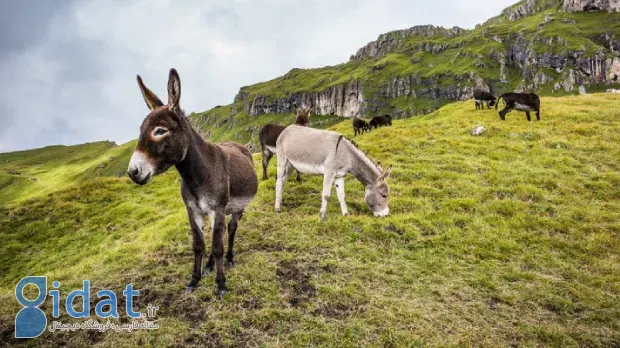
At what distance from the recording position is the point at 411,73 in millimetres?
179125

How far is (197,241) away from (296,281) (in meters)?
2.55

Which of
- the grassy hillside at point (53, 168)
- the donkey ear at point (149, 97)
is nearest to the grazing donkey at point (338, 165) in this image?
the donkey ear at point (149, 97)

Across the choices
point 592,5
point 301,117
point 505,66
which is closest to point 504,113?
point 301,117

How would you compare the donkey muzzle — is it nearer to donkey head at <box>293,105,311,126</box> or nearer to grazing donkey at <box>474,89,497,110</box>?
donkey head at <box>293,105,311,126</box>

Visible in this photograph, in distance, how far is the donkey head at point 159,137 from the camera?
528 centimetres

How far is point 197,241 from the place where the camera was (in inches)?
271

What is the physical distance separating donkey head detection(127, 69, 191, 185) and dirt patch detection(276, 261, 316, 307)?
12.5 feet

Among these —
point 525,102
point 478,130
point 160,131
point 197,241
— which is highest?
point 525,102

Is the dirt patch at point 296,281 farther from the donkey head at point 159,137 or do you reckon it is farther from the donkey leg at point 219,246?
the donkey head at point 159,137

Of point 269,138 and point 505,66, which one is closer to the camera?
point 269,138

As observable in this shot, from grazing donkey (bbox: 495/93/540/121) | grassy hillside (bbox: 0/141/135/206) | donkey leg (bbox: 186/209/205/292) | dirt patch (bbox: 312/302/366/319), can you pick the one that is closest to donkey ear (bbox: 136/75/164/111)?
donkey leg (bbox: 186/209/205/292)

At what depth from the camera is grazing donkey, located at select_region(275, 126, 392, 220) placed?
11.7 m

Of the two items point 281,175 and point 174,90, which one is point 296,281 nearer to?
point 174,90

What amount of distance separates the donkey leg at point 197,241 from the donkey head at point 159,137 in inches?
56.4
